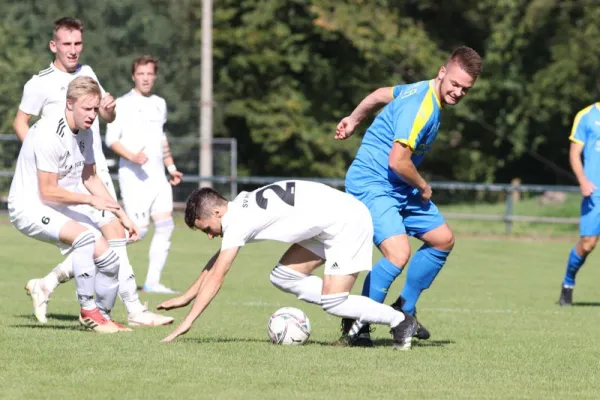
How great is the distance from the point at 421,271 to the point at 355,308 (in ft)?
3.17

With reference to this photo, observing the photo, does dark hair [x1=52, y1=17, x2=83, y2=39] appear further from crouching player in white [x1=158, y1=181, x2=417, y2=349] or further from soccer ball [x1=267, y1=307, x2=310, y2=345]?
soccer ball [x1=267, y1=307, x2=310, y2=345]

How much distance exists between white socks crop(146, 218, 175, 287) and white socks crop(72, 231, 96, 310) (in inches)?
150

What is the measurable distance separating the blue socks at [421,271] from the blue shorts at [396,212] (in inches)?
6.8

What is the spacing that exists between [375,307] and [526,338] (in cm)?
168

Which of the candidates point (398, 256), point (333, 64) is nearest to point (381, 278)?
point (398, 256)

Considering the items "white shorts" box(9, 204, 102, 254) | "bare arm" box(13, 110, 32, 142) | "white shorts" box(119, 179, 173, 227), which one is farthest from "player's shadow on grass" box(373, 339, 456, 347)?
"white shorts" box(119, 179, 173, 227)

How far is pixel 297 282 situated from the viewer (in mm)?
8406

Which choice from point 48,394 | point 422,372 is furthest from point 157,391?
point 422,372

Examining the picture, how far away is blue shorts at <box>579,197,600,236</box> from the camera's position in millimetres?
12445

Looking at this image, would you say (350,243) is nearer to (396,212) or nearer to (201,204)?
(396,212)

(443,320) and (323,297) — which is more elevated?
(323,297)

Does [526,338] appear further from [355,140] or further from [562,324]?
[355,140]

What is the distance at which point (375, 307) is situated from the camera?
26.9ft

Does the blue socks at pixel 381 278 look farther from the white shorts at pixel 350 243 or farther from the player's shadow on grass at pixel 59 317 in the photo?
the player's shadow on grass at pixel 59 317
